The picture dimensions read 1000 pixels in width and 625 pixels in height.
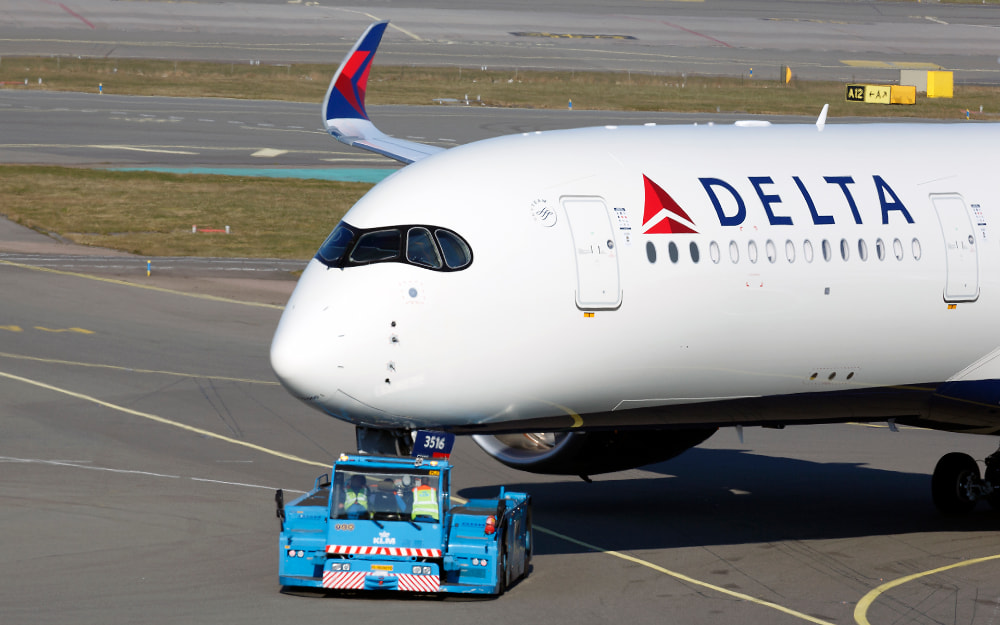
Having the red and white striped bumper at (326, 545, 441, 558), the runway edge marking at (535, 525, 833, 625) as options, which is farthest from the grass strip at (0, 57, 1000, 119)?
the red and white striped bumper at (326, 545, 441, 558)

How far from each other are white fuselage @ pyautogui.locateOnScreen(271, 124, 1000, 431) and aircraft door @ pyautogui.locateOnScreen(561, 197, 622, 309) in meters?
0.03

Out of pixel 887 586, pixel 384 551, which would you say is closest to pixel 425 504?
pixel 384 551

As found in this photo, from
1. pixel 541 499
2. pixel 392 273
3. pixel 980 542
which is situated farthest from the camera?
pixel 541 499

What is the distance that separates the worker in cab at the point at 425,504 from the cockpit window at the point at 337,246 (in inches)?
139

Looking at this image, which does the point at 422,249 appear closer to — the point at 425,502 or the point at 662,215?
the point at 425,502

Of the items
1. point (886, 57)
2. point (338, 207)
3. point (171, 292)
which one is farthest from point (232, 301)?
point (886, 57)

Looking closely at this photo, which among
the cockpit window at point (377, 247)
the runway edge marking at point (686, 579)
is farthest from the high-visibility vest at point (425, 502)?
the runway edge marking at point (686, 579)

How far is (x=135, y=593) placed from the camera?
22203 mm

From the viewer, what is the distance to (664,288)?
23406mm

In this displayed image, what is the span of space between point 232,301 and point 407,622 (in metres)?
29.7

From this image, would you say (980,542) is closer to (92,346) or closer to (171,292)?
(92,346)

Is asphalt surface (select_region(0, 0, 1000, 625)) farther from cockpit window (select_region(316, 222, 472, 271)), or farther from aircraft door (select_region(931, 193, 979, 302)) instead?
cockpit window (select_region(316, 222, 472, 271))

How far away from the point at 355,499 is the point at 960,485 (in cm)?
1252

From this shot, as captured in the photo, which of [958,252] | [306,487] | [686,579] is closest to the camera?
[686,579]
